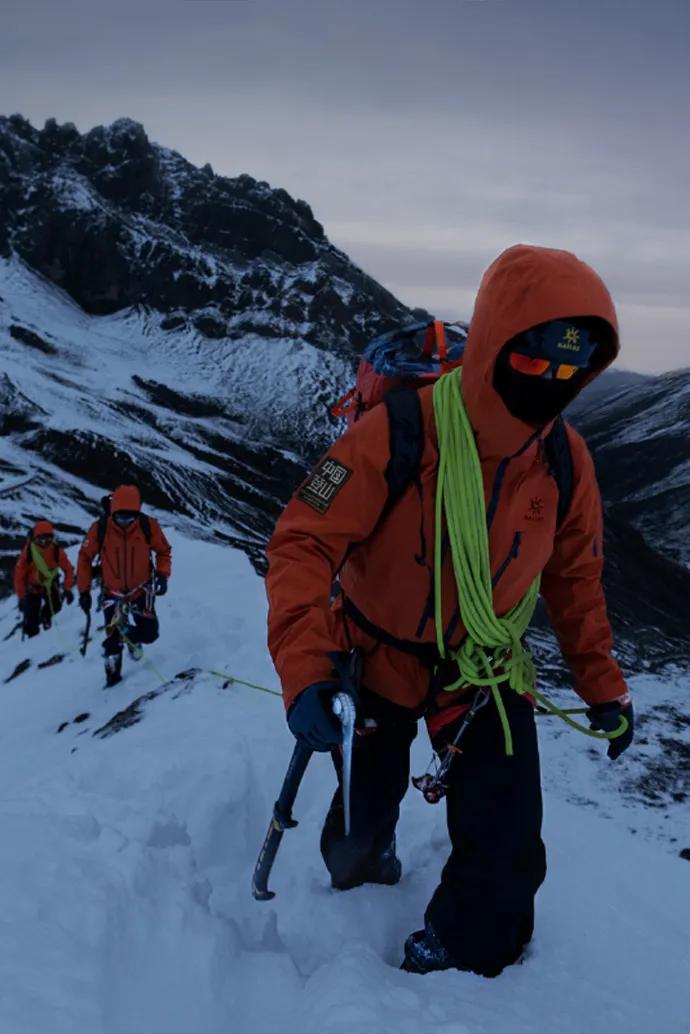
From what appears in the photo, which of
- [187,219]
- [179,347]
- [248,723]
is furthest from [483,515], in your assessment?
[187,219]

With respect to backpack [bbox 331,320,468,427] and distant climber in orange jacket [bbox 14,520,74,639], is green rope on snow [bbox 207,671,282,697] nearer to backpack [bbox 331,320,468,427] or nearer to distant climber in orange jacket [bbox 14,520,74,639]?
backpack [bbox 331,320,468,427]

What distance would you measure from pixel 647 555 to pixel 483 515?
5934 centimetres

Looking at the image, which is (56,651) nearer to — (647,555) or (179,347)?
(647,555)

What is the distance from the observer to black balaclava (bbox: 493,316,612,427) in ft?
9.23

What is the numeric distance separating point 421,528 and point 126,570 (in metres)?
7.28

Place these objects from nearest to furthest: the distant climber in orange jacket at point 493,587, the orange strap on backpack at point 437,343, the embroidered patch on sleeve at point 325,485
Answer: the distant climber in orange jacket at point 493,587 → the embroidered patch on sleeve at point 325,485 → the orange strap on backpack at point 437,343

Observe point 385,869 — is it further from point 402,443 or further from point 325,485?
point 402,443

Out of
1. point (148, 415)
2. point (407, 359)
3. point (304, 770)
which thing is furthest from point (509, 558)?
point (148, 415)

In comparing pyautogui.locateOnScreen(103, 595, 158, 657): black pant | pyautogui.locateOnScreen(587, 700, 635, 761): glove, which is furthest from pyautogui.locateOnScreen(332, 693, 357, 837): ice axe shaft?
pyautogui.locateOnScreen(103, 595, 158, 657): black pant

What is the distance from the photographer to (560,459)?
10.9ft

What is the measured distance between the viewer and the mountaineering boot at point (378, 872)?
387cm

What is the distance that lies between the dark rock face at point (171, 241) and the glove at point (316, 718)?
90.3 meters

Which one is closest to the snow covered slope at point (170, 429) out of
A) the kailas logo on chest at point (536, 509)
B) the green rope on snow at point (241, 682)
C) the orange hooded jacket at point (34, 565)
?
the orange hooded jacket at point (34, 565)

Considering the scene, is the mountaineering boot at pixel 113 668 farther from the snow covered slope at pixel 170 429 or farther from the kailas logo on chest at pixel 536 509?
the snow covered slope at pixel 170 429
